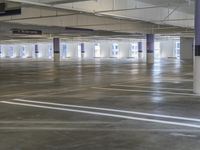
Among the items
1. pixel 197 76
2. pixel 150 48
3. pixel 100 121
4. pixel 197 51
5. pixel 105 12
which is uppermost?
pixel 105 12

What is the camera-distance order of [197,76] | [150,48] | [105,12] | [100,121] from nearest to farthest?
[100,121], [197,76], [105,12], [150,48]

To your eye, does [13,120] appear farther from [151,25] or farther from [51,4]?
[151,25]

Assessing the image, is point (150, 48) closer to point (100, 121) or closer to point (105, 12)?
point (105, 12)

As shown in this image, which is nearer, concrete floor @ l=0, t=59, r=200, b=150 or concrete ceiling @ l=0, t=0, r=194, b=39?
concrete floor @ l=0, t=59, r=200, b=150

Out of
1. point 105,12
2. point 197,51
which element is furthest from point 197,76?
point 105,12

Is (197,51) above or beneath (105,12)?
beneath

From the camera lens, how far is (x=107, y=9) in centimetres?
2045

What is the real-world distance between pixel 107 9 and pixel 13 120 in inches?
504

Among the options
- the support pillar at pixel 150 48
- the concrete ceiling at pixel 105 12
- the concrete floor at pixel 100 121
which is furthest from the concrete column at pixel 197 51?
the support pillar at pixel 150 48

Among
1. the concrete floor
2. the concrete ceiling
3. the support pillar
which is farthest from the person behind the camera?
the support pillar

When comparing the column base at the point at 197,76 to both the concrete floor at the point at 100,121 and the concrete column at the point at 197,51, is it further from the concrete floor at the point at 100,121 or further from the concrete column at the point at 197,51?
the concrete floor at the point at 100,121

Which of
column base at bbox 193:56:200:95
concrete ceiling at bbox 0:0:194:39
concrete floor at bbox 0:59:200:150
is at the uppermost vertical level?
concrete ceiling at bbox 0:0:194:39

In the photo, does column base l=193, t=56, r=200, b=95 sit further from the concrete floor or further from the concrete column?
the concrete floor

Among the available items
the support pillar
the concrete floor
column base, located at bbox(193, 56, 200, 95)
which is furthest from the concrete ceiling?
the support pillar
